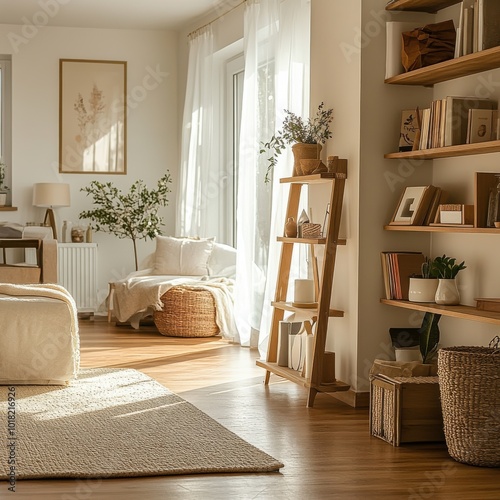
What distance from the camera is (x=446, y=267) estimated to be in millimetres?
4453

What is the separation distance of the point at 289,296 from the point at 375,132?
182 centimetres

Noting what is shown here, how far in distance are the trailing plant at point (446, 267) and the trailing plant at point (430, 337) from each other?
22cm

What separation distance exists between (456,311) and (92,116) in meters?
6.12

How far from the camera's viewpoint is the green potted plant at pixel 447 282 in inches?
173

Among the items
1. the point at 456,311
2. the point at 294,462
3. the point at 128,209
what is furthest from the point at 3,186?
the point at 294,462

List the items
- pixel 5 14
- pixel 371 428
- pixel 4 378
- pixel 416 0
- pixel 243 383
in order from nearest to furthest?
pixel 371 428, pixel 416 0, pixel 4 378, pixel 243 383, pixel 5 14

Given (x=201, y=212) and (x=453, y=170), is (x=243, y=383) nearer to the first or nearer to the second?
(x=453, y=170)

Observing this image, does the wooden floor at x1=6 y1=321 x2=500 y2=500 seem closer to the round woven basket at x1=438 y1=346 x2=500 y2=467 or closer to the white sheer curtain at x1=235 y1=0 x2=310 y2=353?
the round woven basket at x1=438 y1=346 x2=500 y2=467

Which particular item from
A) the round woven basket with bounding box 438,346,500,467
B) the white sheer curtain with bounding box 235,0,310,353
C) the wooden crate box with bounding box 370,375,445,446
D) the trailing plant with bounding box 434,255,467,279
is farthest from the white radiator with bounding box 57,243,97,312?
the round woven basket with bounding box 438,346,500,467

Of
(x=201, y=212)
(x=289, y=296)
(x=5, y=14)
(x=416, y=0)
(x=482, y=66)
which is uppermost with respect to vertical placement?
(x=5, y=14)

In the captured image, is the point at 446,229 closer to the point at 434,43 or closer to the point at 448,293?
the point at 448,293

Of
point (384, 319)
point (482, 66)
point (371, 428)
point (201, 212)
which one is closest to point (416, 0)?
point (482, 66)

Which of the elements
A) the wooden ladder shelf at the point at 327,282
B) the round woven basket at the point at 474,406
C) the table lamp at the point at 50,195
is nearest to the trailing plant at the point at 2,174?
the table lamp at the point at 50,195

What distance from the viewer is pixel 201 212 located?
8820 mm
